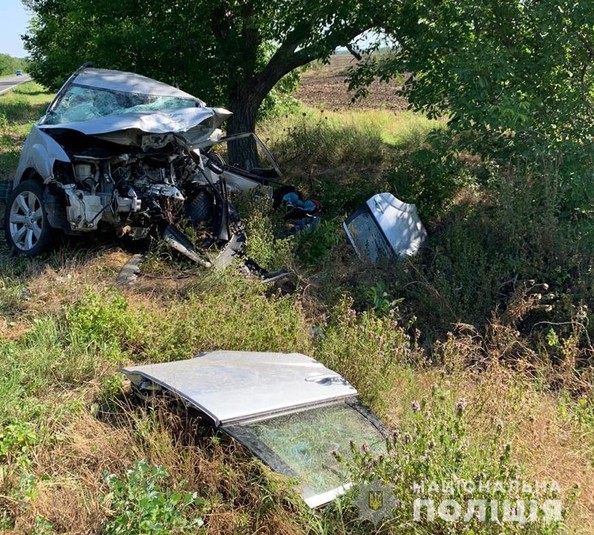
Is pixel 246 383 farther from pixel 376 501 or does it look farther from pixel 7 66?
pixel 7 66

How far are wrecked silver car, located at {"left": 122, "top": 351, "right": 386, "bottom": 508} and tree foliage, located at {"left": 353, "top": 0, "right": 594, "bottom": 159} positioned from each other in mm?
4138

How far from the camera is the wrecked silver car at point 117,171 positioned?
19.9ft

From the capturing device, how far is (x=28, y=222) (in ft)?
20.9

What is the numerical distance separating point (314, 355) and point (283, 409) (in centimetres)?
129

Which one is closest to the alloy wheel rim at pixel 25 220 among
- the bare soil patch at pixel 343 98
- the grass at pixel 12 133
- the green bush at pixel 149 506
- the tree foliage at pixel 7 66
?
the grass at pixel 12 133

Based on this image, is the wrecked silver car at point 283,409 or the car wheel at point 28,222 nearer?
the wrecked silver car at point 283,409

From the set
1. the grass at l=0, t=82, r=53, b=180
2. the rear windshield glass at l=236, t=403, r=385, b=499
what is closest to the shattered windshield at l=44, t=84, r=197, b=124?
the grass at l=0, t=82, r=53, b=180

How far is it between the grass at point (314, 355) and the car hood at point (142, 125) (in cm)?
124

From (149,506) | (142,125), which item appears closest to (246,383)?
(149,506)

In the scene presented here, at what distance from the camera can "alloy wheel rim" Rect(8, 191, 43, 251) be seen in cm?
629

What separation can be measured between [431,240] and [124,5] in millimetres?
6007

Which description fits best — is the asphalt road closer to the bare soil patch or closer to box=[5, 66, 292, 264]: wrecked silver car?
the bare soil patch

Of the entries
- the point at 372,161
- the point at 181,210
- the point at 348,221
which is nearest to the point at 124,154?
the point at 181,210

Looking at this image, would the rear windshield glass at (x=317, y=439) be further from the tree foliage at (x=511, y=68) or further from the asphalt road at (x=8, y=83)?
the asphalt road at (x=8, y=83)
